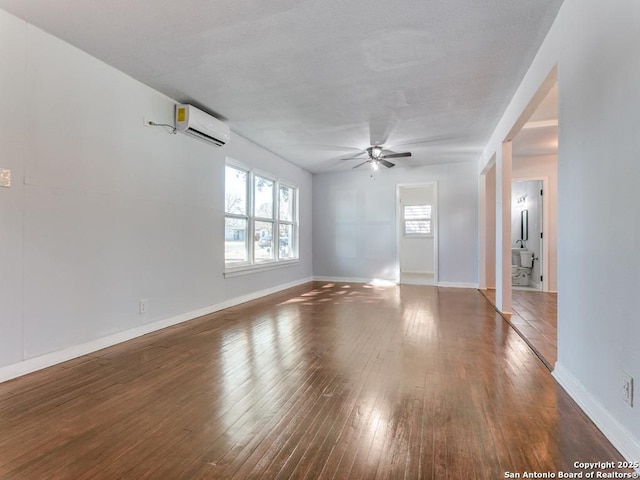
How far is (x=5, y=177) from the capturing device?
2396 millimetres

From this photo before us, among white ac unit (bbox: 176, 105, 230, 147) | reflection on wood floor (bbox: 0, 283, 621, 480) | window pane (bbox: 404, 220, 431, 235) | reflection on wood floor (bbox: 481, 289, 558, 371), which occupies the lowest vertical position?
reflection on wood floor (bbox: 0, 283, 621, 480)

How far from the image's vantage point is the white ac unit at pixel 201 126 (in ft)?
12.5

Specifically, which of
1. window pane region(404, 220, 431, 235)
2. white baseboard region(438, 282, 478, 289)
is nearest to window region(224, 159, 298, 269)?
white baseboard region(438, 282, 478, 289)

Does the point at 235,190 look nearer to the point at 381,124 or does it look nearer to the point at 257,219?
the point at 257,219

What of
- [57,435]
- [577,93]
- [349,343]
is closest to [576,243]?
[577,93]

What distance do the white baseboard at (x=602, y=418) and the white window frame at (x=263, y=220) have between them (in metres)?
4.07

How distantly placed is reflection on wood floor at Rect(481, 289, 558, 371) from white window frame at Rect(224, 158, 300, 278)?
3.81 meters

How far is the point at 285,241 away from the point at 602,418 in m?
5.85

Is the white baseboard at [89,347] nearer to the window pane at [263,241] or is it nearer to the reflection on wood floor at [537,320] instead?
the window pane at [263,241]

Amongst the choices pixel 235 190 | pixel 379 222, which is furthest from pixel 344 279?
pixel 235 190

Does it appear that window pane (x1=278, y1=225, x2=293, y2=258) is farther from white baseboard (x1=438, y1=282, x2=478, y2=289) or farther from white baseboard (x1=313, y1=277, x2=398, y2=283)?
white baseboard (x1=438, y1=282, x2=478, y2=289)

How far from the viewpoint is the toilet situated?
263 inches

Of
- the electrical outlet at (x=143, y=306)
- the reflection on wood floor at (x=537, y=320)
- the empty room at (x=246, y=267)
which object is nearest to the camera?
the empty room at (x=246, y=267)

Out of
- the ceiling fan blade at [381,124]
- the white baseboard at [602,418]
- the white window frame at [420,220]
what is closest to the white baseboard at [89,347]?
the ceiling fan blade at [381,124]
